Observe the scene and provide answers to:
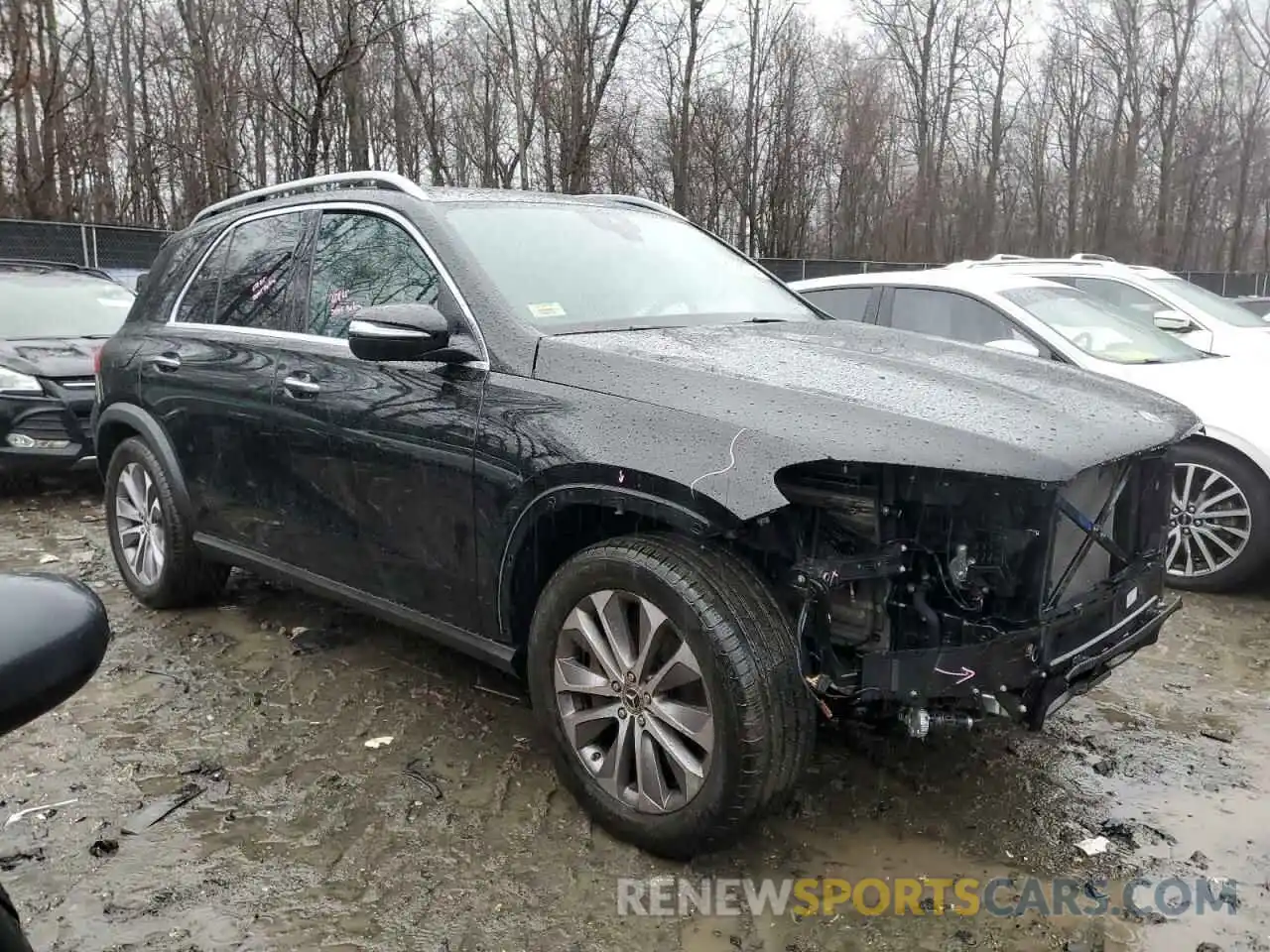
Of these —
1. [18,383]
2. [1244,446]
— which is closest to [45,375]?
[18,383]

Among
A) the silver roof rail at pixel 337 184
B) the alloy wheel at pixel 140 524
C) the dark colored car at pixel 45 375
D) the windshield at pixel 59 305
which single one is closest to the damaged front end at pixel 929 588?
the silver roof rail at pixel 337 184

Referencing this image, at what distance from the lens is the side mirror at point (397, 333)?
2.96 m

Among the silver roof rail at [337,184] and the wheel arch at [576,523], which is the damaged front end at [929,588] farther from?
the silver roof rail at [337,184]

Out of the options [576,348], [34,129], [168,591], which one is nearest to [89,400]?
[168,591]

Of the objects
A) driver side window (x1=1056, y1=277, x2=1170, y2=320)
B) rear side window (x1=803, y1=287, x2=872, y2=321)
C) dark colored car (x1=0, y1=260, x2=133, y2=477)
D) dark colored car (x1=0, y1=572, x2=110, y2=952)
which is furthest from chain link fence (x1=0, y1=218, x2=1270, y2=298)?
dark colored car (x1=0, y1=572, x2=110, y2=952)

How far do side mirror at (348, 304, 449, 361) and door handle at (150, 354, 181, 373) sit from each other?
69.8 inches

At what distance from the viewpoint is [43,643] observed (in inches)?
42.1

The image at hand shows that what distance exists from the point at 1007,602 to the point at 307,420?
2.46 meters

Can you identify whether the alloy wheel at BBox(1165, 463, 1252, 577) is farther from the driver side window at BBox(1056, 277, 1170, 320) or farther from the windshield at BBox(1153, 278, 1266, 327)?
the windshield at BBox(1153, 278, 1266, 327)

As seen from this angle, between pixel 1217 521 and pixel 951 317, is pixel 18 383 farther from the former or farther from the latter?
pixel 1217 521

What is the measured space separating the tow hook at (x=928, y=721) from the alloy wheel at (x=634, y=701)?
0.51m

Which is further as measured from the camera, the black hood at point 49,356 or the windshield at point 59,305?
the windshield at point 59,305

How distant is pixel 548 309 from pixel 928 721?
1.71 meters

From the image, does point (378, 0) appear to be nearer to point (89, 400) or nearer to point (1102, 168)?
point (89, 400)
